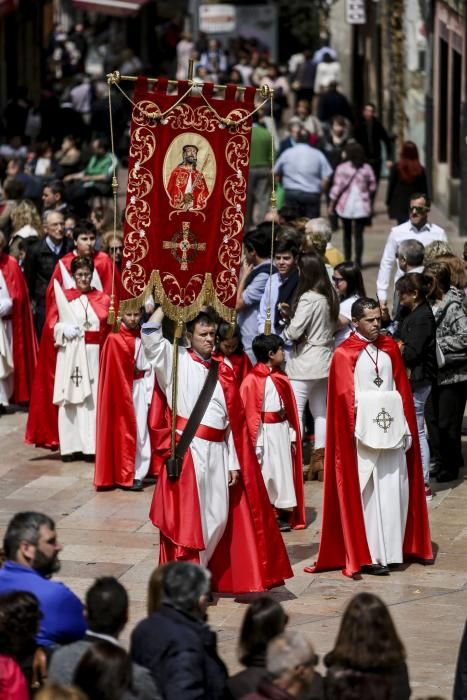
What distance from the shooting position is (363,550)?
35.6ft

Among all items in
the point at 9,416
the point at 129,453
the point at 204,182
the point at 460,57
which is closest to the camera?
the point at 204,182

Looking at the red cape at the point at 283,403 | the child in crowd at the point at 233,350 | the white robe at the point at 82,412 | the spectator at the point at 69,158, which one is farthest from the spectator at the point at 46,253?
the spectator at the point at 69,158

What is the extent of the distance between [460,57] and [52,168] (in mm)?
7176

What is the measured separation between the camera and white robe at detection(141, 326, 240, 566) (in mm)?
10234

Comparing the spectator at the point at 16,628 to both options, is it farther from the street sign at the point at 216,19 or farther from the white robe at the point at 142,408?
the street sign at the point at 216,19

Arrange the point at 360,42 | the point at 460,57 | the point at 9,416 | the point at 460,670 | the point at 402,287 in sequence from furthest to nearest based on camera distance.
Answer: the point at 360,42
the point at 460,57
the point at 9,416
the point at 402,287
the point at 460,670

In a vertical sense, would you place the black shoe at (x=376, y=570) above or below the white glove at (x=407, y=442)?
below

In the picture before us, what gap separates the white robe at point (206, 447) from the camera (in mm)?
10234

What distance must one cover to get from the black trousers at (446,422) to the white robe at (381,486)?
2175mm

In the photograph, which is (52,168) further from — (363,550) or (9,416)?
(363,550)

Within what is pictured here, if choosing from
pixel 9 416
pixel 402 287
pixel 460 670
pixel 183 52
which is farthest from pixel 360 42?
pixel 460 670

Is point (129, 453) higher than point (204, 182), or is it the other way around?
point (204, 182)

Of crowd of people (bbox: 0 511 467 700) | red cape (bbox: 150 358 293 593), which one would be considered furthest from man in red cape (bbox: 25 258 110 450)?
crowd of people (bbox: 0 511 467 700)

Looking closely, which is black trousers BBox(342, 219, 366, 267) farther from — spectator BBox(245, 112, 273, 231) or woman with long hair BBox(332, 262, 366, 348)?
woman with long hair BBox(332, 262, 366, 348)
